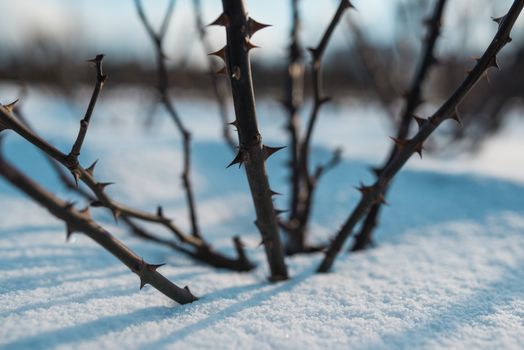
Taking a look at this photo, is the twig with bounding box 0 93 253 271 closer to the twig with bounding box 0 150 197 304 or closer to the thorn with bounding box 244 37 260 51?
the twig with bounding box 0 150 197 304

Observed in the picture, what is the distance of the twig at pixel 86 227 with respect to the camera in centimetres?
67

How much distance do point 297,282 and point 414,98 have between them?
2.19 feet

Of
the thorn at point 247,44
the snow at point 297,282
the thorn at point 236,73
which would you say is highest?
the thorn at point 247,44

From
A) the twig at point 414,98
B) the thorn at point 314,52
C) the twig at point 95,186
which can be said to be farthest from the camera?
the twig at point 414,98

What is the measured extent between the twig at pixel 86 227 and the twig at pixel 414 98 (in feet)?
1.93

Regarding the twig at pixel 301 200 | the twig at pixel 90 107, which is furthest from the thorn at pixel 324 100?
the twig at pixel 90 107

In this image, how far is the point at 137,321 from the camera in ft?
2.36

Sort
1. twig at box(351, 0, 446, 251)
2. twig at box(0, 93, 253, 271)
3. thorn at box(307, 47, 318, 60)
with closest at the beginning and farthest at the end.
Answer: twig at box(0, 93, 253, 271) < thorn at box(307, 47, 318, 60) < twig at box(351, 0, 446, 251)

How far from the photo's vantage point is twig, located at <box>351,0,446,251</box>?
117 centimetres

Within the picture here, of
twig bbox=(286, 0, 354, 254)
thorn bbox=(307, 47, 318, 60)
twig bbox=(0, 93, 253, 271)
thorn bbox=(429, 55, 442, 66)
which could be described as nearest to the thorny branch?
twig bbox=(0, 93, 253, 271)

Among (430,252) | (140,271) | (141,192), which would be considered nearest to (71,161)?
(140,271)

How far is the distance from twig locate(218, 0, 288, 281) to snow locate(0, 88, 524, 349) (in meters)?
0.23

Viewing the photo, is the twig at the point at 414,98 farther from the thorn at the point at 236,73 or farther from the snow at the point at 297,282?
the thorn at the point at 236,73

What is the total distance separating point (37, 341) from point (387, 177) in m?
0.69
